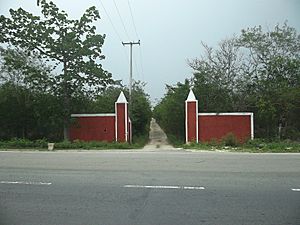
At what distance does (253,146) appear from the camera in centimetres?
2234

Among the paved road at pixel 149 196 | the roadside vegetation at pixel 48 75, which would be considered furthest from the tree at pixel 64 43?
the paved road at pixel 149 196

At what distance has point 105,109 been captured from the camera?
31.2 m

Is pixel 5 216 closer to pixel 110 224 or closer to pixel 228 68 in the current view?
pixel 110 224

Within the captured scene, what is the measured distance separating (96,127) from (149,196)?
1943 cm

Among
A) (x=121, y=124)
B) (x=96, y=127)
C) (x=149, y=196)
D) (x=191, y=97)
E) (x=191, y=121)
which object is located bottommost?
(x=149, y=196)

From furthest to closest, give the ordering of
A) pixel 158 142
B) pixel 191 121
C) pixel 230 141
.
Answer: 1. pixel 158 142
2. pixel 191 121
3. pixel 230 141

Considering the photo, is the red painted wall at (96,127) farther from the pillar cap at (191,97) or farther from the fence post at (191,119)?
the pillar cap at (191,97)

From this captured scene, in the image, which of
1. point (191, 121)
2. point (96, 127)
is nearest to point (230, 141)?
point (191, 121)

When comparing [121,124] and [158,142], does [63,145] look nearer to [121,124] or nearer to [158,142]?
[121,124]

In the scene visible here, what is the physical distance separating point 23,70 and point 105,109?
26.3 feet

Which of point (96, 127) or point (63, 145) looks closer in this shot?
point (63, 145)

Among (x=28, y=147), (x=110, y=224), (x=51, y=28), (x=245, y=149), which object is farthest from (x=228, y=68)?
(x=110, y=224)

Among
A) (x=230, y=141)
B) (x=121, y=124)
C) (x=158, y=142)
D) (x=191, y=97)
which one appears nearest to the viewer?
(x=230, y=141)

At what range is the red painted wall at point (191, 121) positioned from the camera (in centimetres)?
2525
